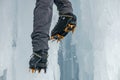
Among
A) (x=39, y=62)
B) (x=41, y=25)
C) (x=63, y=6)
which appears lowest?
(x=39, y=62)

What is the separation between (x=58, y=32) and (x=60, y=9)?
42 centimetres

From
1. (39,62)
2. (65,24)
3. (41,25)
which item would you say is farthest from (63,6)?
(39,62)

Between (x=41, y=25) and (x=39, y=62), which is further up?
(x=41, y=25)

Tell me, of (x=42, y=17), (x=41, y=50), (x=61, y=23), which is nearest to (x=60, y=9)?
(x=61, y=23)

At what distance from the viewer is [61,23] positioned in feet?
20.1

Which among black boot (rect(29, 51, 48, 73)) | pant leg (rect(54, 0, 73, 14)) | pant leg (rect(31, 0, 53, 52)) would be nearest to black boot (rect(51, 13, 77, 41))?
pant leg (rect(54, 0, 73, 14))

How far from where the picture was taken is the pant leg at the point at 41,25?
556 cm

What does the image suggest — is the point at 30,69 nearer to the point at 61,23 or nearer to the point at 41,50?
the point at 41,50

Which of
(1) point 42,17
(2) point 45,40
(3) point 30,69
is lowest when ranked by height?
(3) point 30,69

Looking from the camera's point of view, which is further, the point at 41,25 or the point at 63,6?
the point at 63,6

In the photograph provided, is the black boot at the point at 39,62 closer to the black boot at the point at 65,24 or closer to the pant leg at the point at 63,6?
the black boot at the point at 65,24

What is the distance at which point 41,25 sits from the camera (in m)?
5.60

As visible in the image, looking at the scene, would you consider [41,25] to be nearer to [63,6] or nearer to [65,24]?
[65,24]

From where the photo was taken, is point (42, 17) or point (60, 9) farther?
point (60, 9)
